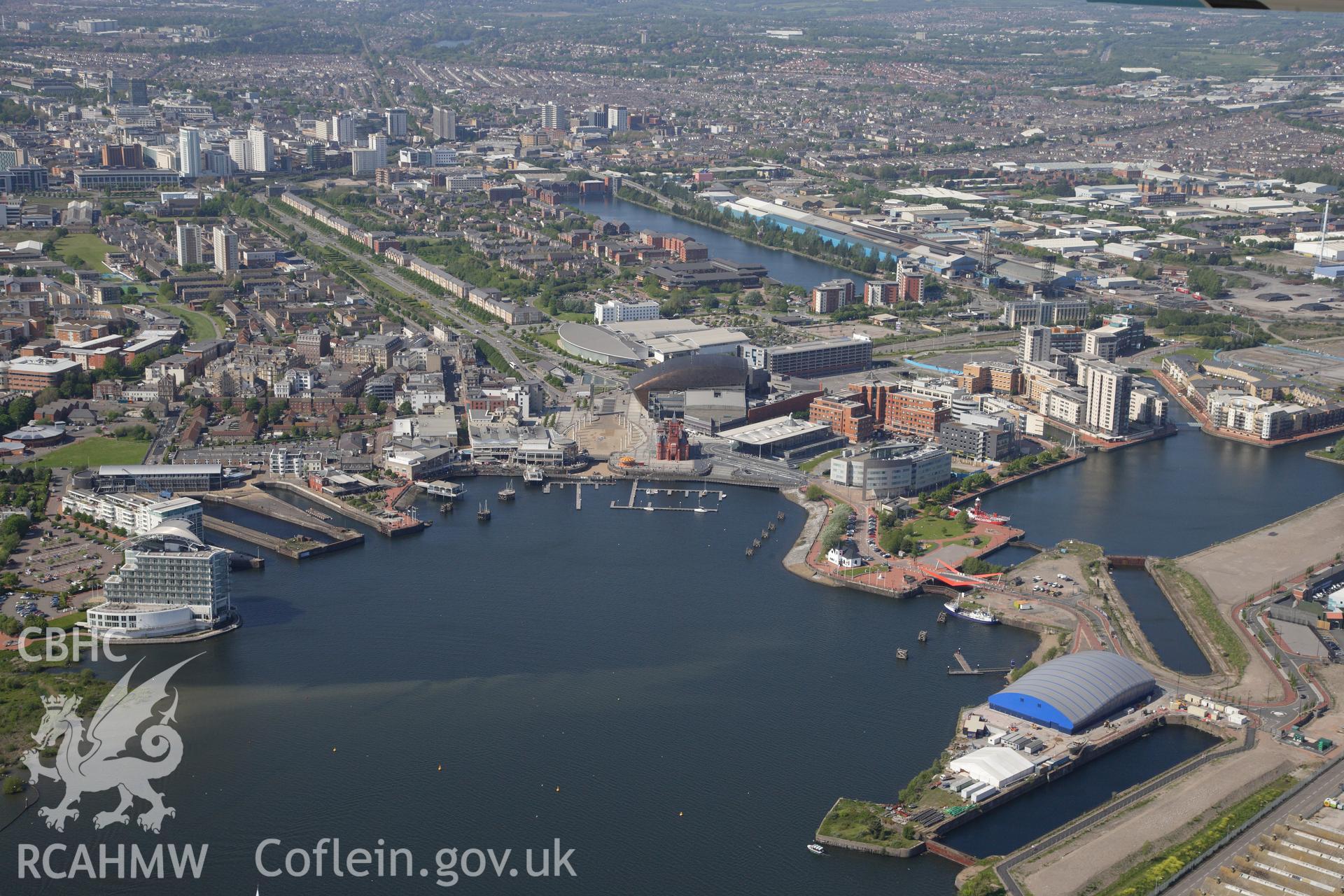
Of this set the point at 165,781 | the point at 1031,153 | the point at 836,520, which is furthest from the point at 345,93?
the point at 165,781

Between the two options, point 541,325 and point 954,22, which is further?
point 954,22

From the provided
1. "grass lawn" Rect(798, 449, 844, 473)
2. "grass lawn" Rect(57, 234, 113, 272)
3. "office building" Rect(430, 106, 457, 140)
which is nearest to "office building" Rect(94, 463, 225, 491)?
"grass lawn" Rect(798, 449, 844, 473)

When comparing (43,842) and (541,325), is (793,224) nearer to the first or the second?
(541,325)

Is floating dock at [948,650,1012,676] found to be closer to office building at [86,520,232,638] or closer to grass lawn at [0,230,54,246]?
office building at [86,520,232,638]

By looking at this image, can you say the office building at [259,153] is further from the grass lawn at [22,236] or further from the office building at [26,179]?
the grass lawn at [22,236]

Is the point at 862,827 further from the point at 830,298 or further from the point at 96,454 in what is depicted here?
the point at 830,298

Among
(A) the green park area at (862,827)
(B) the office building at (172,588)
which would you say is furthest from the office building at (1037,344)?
(A) the green park area at (862,827)

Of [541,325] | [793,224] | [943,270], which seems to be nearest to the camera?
[541,325]
